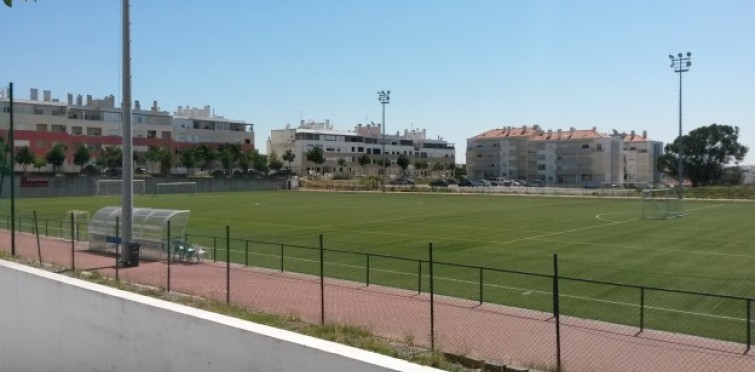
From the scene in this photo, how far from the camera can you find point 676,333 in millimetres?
15898

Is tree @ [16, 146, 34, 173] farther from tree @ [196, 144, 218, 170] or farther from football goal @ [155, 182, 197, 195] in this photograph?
tree @ [196, 144, 218, 170]

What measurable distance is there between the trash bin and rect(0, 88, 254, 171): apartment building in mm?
95327

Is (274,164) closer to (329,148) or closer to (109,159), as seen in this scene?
(329,148)

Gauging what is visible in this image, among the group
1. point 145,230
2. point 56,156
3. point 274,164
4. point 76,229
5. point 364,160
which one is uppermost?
point 364,160

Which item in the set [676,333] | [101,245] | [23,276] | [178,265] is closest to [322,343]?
[23,276]

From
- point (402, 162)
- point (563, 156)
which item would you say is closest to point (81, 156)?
point (402, 162)

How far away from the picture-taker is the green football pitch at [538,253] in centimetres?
1925

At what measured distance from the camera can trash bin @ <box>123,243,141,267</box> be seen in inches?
915

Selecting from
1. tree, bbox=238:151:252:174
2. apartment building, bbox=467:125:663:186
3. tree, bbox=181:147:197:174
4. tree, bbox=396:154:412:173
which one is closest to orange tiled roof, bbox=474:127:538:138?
apartment building, bbox=467:125:663:186

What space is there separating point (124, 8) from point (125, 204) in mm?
6330

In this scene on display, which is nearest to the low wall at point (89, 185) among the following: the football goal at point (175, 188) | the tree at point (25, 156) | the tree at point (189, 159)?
the football goal at point (175, 188)

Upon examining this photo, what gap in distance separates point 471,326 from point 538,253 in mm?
17115

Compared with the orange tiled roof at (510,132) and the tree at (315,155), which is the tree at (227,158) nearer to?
the tree at (315,155)

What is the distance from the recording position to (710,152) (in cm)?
13300
